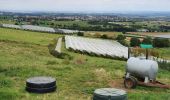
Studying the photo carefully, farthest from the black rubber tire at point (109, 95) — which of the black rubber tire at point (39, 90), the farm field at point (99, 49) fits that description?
the farm field at point (99, 49)

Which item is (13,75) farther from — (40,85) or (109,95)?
(109,95)

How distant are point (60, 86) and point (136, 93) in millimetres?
3702

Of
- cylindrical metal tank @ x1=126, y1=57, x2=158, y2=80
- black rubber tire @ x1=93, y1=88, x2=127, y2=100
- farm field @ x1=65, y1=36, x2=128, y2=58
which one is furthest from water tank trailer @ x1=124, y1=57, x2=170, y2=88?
farm field @ x1=65, y1=36, x2=128, y2=58

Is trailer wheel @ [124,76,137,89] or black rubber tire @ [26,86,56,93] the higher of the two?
black rubber tire @ [26,86,56,93]

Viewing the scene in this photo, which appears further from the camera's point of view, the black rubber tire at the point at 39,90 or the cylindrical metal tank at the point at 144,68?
the cylindrical metal tank at the point at 144,68

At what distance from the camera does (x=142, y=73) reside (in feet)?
57.0

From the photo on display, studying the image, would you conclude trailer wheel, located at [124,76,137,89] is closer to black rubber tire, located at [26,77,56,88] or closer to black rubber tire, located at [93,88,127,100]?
black rubber tire, located at [26,77,56,88]

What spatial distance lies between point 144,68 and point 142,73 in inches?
11.1

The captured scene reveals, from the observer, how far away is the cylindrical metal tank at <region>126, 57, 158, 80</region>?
56.3 feet

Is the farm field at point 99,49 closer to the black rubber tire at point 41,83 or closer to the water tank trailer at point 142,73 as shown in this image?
the water tank trailer at point 142,73

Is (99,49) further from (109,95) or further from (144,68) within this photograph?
(109,95)

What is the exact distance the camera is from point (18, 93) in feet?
49.4

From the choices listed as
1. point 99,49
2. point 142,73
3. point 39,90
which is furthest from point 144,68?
point 99,49

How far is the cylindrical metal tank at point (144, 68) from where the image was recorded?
17172 millimetres
